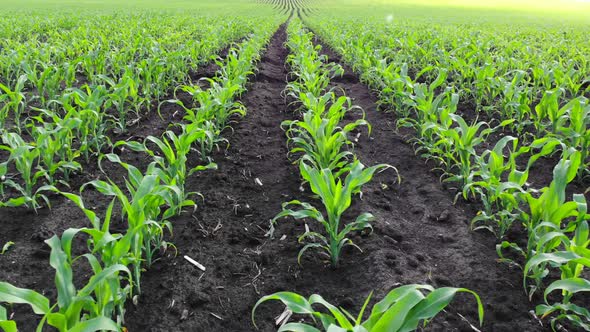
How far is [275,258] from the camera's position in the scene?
2.96 metres

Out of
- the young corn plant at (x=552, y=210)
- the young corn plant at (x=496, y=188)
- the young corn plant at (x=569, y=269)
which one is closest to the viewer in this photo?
the young corn plant at (x=569, y=269)

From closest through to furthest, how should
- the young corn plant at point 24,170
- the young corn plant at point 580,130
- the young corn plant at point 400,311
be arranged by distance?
the young corn plant at point 400,311 < the young corn plant at point 24,170 < the young corn plant at point 580,130

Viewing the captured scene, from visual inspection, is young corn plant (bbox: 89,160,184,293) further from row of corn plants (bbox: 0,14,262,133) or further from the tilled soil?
row of corn plants (bbox: 0,14,262,133)

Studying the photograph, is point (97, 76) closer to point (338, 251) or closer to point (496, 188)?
point (338, 251)

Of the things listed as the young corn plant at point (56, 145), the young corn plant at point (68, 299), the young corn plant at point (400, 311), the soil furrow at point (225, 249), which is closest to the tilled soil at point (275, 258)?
the soil furrow at point (225, 249)

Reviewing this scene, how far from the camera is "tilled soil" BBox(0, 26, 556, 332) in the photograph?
2.44m

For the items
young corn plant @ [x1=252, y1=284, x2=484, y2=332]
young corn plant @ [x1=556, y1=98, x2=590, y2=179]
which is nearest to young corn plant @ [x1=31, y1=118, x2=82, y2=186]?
young corn plant @ [x1=252, y1=284, x2=484, y2=332]

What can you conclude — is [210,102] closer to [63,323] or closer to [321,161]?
[321,161]

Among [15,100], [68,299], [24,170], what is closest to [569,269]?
[68,299]

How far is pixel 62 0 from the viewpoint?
135 feet

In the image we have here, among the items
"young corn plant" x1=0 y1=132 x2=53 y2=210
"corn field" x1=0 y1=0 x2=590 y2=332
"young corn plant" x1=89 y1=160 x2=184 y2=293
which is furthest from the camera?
"young corn plant" x1=0 y1=132 x2=53 y2=210

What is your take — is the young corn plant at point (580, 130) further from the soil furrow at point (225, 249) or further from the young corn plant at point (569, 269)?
the soil furrow at point (225, 249)

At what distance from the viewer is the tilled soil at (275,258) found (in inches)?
96.2

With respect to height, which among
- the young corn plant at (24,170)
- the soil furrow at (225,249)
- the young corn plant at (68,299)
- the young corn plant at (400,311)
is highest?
the young corn plant at (400,311)
